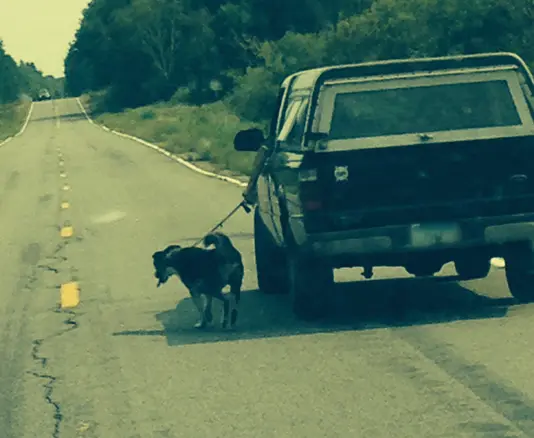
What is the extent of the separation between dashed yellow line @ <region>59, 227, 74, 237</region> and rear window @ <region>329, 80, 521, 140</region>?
31.8 ft

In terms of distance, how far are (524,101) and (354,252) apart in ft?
5.67

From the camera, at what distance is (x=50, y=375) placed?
8.95 m

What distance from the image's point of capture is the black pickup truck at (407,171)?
980 cm

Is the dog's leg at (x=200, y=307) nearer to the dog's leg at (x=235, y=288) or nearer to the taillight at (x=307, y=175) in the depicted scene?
the dog's leg at (x=235, y=288)

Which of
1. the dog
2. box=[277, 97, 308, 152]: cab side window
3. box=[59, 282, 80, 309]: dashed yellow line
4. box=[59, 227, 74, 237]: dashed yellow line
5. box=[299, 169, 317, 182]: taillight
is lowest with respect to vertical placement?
box=[59, 227, 74, 237]: dashed yellow line

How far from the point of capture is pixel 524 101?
10.4 meters

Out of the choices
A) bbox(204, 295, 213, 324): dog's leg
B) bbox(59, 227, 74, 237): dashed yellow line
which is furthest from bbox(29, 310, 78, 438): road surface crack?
bbox(59, 227, 74, 237): dashed yellow line

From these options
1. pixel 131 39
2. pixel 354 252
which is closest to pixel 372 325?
pixel 354 252

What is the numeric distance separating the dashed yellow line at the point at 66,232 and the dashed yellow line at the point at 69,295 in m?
5.58

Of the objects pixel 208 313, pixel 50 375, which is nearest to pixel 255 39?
pixel 208 313

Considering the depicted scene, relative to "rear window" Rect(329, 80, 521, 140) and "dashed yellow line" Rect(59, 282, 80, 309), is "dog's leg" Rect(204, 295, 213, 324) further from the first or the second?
"dashed yellow line" Rect(59, 282, 80, 309)

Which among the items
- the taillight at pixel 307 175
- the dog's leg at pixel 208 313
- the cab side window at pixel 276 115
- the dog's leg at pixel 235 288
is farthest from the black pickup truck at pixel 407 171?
the cab side window at pixel 276 115

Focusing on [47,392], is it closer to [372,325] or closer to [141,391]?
[141,391]

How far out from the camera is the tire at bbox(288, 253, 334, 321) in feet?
33.1
